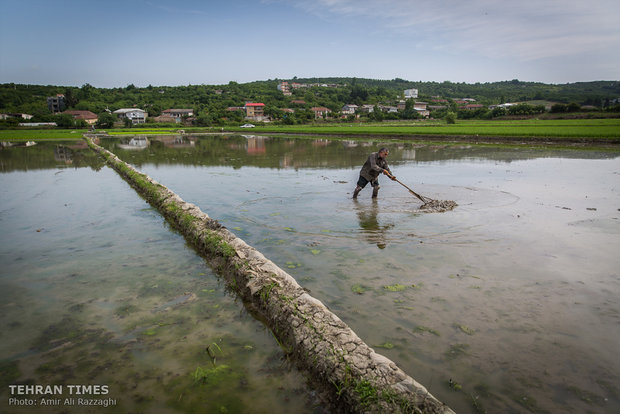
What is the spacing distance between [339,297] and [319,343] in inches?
→ 54.9

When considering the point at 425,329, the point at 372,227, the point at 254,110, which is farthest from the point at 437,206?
the point at 254,110

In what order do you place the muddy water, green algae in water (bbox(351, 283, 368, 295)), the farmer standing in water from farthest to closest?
1. the farmer standing in water
2. green algae in water (bbox(351, 283, 368, 295))
3. the muddy water

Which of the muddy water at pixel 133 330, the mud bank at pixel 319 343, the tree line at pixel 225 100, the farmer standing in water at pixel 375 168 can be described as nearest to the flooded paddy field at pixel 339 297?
the muddy water at pixel 133 330

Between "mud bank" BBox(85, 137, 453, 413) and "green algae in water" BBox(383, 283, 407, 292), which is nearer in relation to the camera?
"mud bank" BBox(85, 137, 453, 413)

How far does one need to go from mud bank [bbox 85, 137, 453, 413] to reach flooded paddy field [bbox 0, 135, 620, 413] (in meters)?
0.20

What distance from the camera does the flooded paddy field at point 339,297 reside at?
323 cm

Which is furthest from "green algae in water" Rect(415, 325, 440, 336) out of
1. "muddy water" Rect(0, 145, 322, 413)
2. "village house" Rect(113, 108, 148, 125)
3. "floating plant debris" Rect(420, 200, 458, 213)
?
"village house" Rect(113, 108, 148, 125)

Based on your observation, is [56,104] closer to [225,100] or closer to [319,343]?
[225,100]

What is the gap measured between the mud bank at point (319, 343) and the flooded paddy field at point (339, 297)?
0.20 metres

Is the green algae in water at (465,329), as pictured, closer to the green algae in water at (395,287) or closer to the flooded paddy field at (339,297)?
the flooded paddy field at (339,297)

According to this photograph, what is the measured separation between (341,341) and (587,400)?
2.08 meters

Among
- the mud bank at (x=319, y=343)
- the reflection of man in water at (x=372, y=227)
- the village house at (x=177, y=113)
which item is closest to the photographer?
the mud bank at (x=319, y=343)

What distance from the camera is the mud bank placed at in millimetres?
2693

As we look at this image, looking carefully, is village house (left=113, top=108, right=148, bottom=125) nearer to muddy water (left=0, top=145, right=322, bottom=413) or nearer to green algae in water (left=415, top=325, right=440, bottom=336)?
muddy water (left=0, top=145, right=322, bottom=413)
